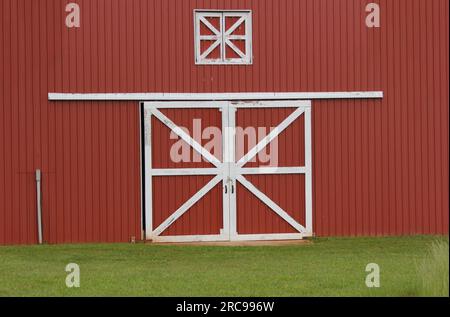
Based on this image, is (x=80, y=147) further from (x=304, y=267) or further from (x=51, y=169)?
(x=304, y=267)

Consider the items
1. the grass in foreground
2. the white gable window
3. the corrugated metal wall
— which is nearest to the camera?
the grass in foreground

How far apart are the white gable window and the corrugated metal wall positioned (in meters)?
0.13

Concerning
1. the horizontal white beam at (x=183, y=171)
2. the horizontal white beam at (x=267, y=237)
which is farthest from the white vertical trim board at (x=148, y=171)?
the horizontal white beam at (x=267, y=237)

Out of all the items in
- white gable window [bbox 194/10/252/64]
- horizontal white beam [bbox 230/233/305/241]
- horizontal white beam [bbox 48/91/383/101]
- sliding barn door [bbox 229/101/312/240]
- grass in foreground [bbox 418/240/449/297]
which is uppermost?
white gable window [bbox 194/10/252/64]

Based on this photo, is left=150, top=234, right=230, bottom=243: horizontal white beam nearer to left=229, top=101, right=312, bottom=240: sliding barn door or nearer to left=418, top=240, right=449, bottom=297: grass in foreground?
left=229, top=101, right=312, bottom=240: sliding barn door

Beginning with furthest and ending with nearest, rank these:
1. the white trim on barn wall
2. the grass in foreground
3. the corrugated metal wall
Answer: the white trim on barn wall
the corrugated metal wall
the grass in foreground

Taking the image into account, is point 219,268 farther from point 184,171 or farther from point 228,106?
point 228,106

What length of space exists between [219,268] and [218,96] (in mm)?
4387

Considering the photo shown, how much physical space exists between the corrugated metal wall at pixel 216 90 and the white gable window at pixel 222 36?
0.13 meters

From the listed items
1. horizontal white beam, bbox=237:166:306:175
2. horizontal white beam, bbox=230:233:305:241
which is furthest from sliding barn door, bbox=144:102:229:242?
horizontal white beam, bbox=237:166:306:175

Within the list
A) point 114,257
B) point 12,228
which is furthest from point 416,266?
point 12,228

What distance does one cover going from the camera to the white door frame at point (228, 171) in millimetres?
17422

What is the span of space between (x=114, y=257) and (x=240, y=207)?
3.03 m

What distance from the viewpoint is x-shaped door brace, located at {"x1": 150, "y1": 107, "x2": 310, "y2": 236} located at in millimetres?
17438
